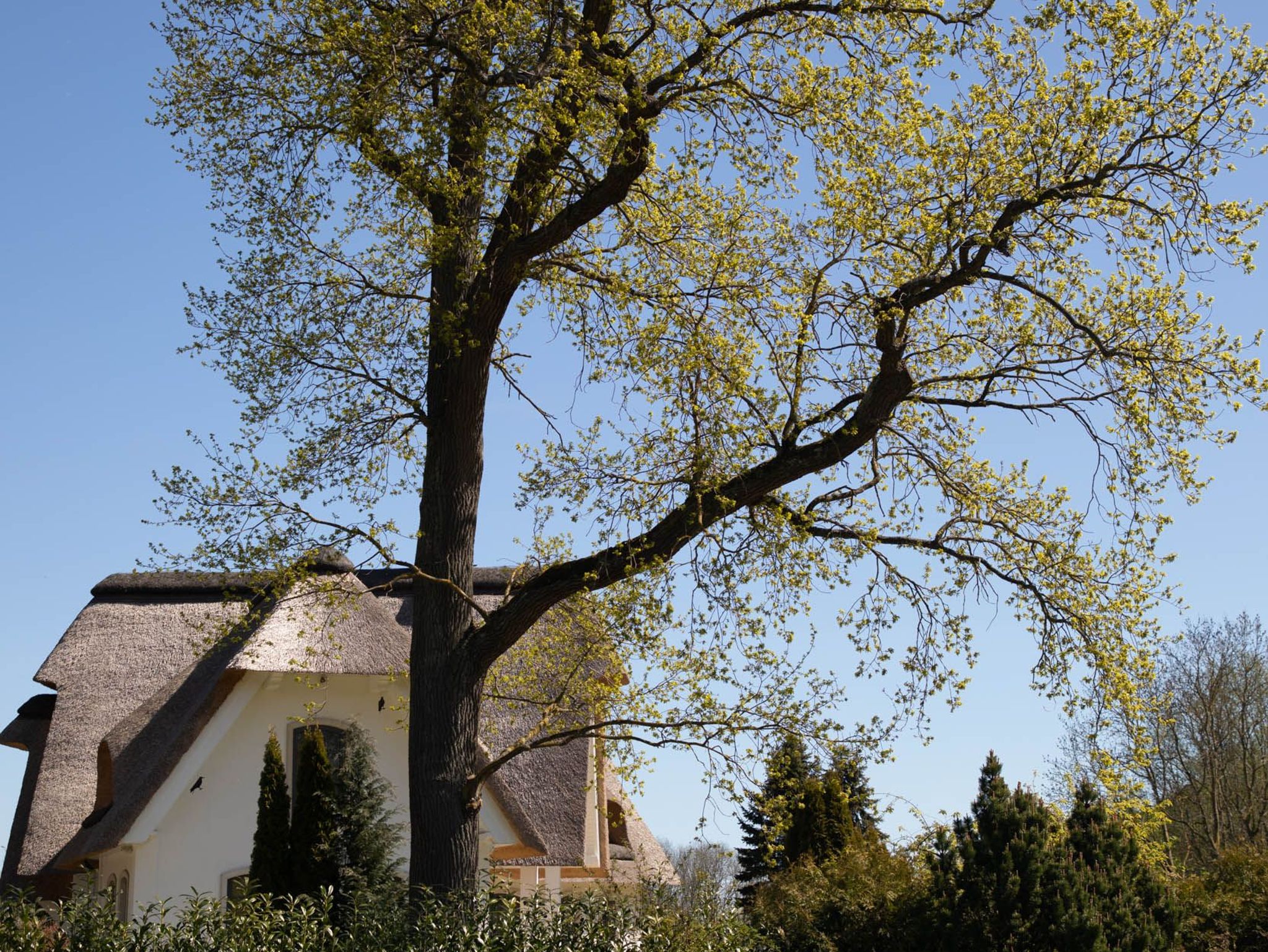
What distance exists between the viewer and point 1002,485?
42.0 ft

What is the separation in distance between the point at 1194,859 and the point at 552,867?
18.0 meters

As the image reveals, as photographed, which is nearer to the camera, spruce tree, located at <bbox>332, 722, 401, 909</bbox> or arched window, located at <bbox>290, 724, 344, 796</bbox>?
spruce tree, located at <bbox>332, 722, 401, 909</bbox>

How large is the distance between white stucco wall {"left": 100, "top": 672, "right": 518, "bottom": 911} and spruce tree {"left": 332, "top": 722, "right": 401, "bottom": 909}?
3.09 feet

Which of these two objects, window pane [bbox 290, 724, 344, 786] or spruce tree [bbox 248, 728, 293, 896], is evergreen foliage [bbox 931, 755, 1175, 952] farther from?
window pane [bbox 290, 724, 344, 786]

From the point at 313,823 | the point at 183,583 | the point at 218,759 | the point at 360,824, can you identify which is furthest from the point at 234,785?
the point at 183,583

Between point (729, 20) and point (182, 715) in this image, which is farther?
point (182, 715)

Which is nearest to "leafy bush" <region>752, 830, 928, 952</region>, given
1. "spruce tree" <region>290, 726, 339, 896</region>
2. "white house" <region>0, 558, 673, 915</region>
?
"white house" <region>0, 558, 673, 915</region>

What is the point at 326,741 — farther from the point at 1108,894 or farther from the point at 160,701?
the point at 1108,894

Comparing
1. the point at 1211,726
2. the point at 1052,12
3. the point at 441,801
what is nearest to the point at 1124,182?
the point at 1052,12

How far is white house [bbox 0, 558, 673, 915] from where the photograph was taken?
18.6 metres

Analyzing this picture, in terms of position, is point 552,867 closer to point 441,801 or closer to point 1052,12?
point 441,801

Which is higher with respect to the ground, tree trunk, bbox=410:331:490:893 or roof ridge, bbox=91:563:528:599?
roof ridge, bbox=91:563:528:599

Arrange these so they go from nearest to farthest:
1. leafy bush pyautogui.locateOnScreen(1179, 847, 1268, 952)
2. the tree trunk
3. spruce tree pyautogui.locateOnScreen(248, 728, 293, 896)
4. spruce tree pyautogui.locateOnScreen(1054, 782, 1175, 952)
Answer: the tree trunk → spruce tree pyautogui.locateOnScreen(1054, 782, 1175, 952) → leafy bush pyautogui.locateOnScreen(1179, 847, 1268, 952) → spruce tree pyautogui.locateOnScreen(248, 728, 293, 896)

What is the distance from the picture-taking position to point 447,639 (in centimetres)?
1277
